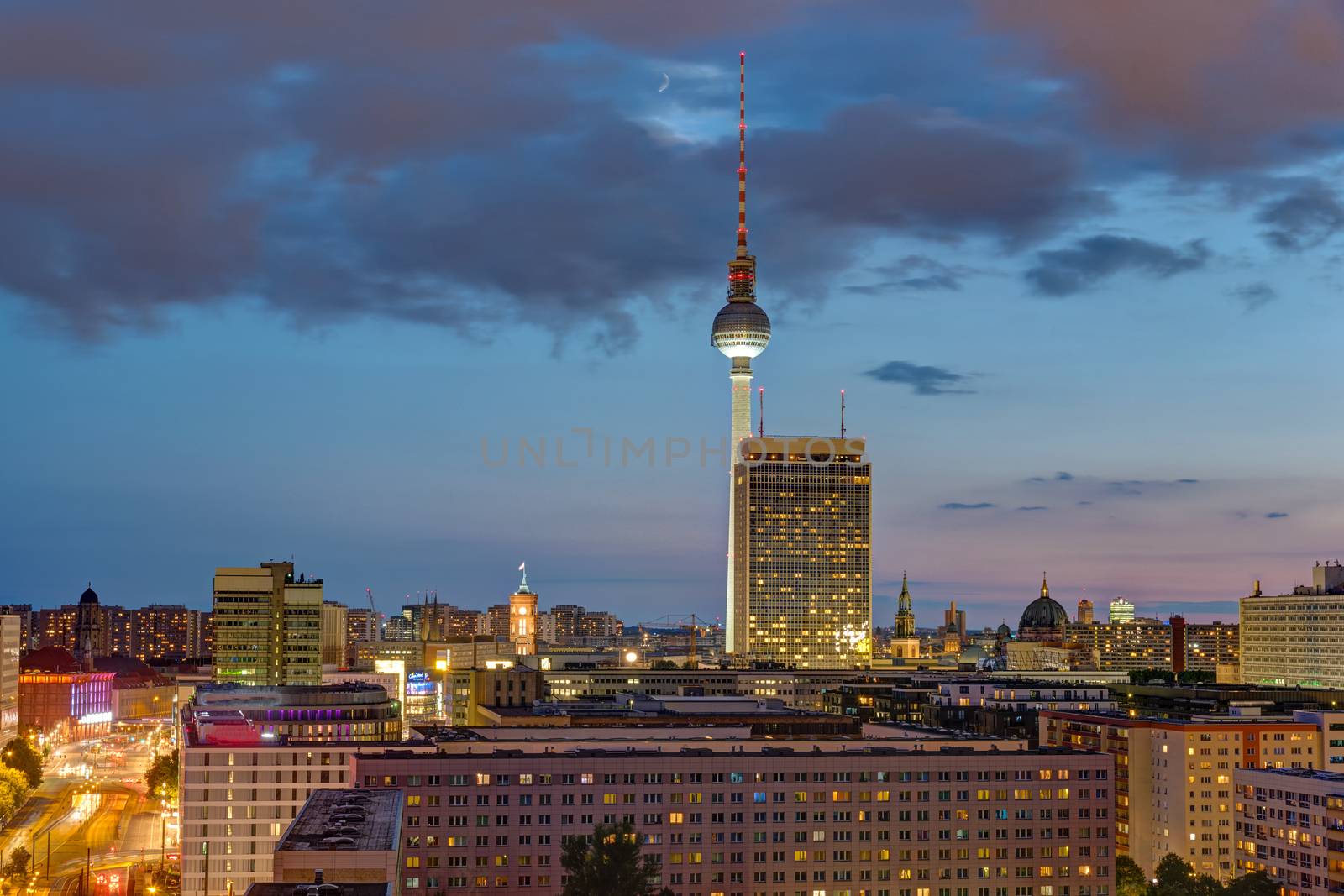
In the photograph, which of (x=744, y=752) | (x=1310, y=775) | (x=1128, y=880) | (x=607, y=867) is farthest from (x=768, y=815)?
(x=1310, y=775)

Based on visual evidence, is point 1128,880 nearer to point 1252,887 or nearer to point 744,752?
point 1252,887

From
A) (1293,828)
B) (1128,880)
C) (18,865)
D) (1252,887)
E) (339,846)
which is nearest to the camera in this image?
(339,846)

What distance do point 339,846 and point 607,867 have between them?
3447cm

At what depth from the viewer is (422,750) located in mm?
130250

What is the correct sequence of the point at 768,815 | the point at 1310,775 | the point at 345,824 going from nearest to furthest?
the point at 345,824 < the point at 768,815 < the point at 1310,775

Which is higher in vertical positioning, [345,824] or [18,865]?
[345,824]

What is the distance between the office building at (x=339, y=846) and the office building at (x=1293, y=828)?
80.5 m

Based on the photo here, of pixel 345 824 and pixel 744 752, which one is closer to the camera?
pixel 345 824

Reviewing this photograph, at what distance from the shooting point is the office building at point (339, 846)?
7800 cm

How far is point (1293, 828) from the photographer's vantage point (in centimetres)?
14638

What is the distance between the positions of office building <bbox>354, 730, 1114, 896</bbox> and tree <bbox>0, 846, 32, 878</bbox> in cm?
5648

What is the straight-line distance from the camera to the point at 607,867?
370 ft

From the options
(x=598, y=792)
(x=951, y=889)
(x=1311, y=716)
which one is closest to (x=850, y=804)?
(x=951, y=889)

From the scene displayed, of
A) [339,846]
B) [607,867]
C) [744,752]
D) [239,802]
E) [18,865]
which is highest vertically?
[744,752]
